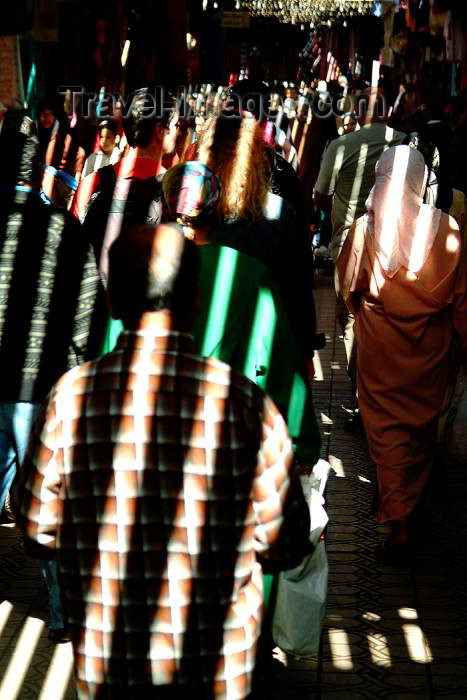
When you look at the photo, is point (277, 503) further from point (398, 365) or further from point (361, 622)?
point (398, 365)

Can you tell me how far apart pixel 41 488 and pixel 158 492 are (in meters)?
0.27

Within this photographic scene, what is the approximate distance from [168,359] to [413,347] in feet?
10.7

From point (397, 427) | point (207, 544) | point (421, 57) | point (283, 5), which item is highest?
point (283, 5)

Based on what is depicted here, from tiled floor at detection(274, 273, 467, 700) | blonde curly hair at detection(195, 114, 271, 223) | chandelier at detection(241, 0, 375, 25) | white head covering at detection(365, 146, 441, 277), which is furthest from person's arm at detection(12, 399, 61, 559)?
chandelier at detection(241, 0, 375, 25)

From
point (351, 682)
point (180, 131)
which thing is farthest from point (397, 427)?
point (180, 131)

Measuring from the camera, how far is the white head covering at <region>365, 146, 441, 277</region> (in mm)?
5535

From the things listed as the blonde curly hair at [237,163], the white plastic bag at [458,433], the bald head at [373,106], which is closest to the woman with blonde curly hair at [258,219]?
the blonde curly hair at [237,163]

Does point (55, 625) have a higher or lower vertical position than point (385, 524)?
lower

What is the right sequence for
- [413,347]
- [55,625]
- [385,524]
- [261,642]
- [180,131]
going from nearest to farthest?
1. [261,642]
2. [55,625]
3. [413,347]
4. [385,524]
5. [180,131]

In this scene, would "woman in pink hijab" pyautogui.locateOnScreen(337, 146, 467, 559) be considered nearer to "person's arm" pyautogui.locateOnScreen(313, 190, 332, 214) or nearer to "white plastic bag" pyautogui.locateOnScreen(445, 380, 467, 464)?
"white plastic bag" pyautogui.locateOnScreen(445, 380, 467, 464)

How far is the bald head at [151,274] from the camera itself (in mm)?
2596

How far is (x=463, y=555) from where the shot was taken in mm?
5812

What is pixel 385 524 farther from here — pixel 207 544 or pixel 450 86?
pixel 450 86

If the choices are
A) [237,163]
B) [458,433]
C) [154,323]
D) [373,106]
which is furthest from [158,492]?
[373,106]
